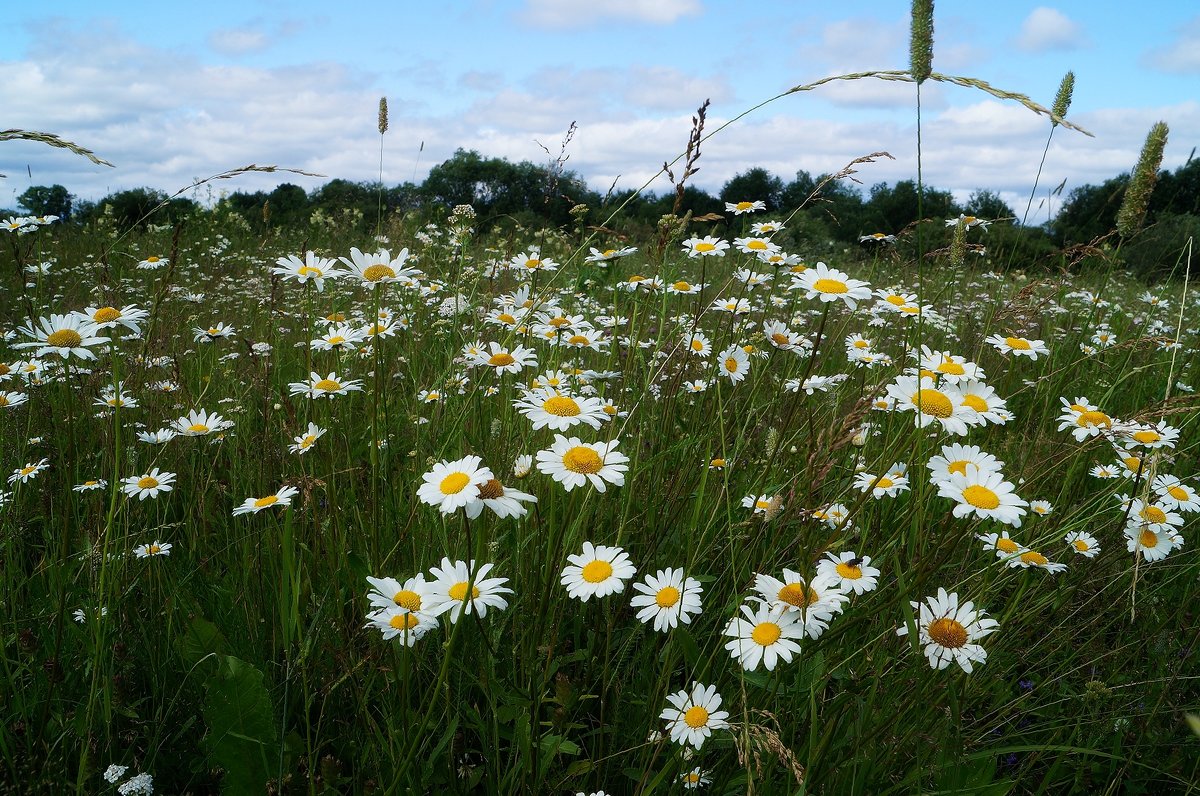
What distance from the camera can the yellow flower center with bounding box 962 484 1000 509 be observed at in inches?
50.7

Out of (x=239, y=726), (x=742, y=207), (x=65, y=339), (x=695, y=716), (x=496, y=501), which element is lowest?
(x=239, y=726)

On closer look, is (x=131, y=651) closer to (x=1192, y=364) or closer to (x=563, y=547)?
(x=563, y=547)

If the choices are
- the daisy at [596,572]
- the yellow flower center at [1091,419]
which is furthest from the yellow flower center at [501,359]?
the yellow flower center at [1091,419]

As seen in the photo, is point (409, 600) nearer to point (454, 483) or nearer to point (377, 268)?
point (454, 483)

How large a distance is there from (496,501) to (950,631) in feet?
2.96

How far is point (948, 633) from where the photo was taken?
51.8 inches

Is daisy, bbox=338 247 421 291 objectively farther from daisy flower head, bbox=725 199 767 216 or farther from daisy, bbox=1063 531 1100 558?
daisy, bbox=1063 531 1100 558

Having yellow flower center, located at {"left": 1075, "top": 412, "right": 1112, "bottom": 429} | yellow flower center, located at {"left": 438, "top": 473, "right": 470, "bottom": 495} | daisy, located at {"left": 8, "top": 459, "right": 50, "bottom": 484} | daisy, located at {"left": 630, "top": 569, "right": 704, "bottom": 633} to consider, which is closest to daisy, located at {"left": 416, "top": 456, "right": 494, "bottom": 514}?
yellow flower center, located at {"left": 438, "top": 473, "right": 470, "bottom": 495}

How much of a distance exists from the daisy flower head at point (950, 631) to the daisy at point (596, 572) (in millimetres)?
556

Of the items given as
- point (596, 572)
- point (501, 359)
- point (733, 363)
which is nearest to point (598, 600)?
point (596, 572)

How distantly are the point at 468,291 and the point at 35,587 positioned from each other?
2.31m

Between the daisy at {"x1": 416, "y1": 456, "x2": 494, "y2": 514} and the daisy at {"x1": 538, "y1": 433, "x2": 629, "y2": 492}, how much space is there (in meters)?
0.13

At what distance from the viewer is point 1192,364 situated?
4.38m

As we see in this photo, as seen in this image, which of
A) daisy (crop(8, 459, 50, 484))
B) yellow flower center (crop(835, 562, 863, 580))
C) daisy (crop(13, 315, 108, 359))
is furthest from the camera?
daisy (crop(8, 459, 50, 484))
